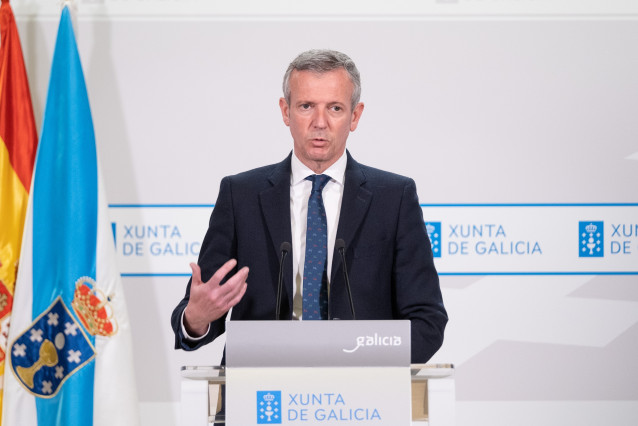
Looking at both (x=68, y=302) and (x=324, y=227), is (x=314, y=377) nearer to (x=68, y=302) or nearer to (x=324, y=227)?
(x=324, y=227)

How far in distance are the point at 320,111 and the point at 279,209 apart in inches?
12.9

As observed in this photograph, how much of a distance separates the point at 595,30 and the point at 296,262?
2223 mm

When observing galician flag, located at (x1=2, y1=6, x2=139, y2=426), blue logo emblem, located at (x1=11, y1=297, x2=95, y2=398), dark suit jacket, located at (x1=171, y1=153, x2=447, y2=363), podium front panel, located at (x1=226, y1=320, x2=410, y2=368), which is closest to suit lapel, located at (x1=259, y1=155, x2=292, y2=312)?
dark suit jacket, located at (x1=171, y1=153, x2=447, y2=363)

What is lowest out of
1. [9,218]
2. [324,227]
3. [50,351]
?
[50,351]

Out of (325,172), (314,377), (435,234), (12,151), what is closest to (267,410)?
(314,377)

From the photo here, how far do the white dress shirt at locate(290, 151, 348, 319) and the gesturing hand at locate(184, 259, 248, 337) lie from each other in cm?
51

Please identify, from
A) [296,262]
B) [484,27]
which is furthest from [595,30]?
[296,262]

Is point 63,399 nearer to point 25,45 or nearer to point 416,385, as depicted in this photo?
point 25,45

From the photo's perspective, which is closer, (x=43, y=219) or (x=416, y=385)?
(x=416, y=385)

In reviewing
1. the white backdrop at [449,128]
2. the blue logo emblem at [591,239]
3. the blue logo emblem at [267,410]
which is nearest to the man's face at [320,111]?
the blue logo emblem at [267,410]

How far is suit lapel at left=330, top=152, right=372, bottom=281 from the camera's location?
2.29 metres

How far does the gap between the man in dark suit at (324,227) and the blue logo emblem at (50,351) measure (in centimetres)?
111

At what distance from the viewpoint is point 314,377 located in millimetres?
1630

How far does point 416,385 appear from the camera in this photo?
1.69 meters
